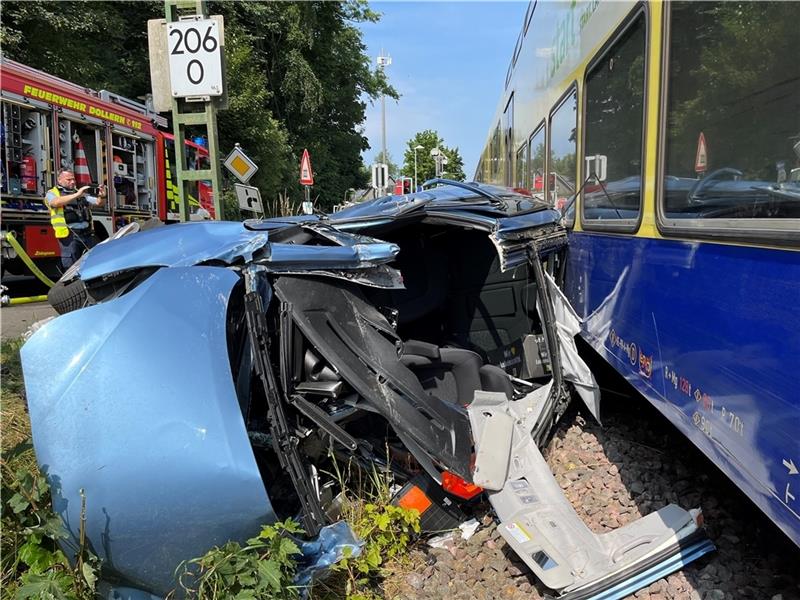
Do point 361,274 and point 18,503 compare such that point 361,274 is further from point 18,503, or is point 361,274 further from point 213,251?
point 18,503

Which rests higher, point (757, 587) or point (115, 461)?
point (115, 461)

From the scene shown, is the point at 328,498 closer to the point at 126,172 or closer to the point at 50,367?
the point at 50,367

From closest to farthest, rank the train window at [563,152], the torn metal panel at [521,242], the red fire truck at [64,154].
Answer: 1. the torn metal panel at [521,242]
2. the train window at [563,152]
3. the red fire truck at [64,154]

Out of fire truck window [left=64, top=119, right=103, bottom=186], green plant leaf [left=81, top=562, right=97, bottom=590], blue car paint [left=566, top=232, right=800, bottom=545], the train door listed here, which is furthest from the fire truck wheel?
fire truck window [left=64, top=119, right=103, bottom=186]

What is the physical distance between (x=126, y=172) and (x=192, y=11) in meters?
6.59

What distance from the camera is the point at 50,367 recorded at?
2301mm

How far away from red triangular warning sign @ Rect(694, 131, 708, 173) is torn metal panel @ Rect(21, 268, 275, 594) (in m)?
2.00

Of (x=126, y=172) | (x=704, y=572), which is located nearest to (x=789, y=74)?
(x=704, y=572)

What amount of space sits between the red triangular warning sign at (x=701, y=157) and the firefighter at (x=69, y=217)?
800 cm

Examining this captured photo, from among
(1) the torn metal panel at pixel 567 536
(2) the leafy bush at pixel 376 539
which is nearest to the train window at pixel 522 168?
(1) the torn metal panel at pixel 567 536

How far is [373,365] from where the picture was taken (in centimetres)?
270

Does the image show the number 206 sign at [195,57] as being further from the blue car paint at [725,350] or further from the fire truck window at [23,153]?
the fire truck window at [23,153]

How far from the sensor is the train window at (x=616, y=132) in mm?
2787

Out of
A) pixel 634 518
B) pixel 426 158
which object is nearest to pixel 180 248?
pixel 634 518
